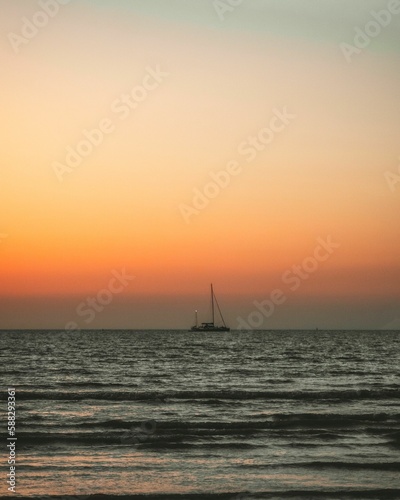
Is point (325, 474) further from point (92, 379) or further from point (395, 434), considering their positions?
point (92, 379)

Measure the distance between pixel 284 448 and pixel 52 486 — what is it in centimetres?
798

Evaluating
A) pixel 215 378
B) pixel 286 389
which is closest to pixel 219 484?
pixel 286 389

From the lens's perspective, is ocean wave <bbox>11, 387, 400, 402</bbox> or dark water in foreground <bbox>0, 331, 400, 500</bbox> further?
ocean wave <bbox>11, 387, 400, 402</bbox>

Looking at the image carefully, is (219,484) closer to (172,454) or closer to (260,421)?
(172,454)

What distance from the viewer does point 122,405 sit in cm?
3203

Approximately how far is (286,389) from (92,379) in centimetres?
1519

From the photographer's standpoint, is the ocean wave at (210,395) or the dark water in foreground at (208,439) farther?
the ocean wave at (210,395)

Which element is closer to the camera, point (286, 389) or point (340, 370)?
point (286, 389)

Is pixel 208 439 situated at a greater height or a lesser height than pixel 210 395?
greater

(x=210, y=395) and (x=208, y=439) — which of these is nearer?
(x=208, y=439)

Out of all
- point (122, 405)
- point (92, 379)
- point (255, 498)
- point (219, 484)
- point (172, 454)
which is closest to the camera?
point (255, 498)

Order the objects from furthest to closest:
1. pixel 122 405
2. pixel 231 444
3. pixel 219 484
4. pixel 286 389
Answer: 1. pixel 286 389
2. pixel 122 405
3. pixel 231 444
4. pixel 219 484

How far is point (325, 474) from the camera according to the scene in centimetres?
1695

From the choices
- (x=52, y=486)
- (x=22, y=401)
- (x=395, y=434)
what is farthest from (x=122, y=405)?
(x=52, y=486)
